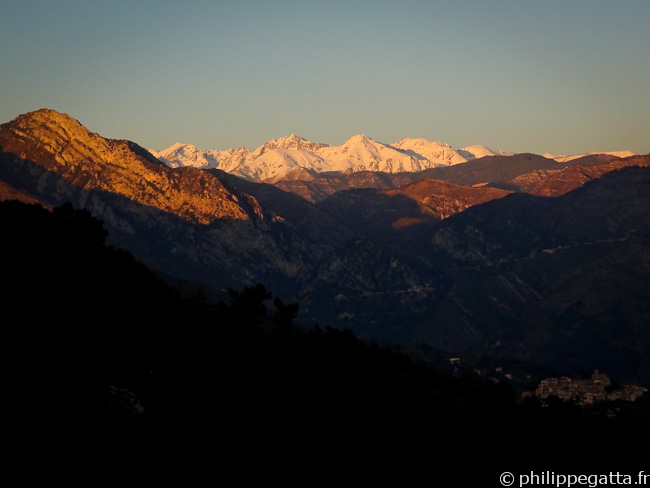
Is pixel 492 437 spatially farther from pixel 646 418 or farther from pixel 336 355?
pixel 646 418

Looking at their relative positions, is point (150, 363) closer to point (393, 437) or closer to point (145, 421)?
point (145, 421)

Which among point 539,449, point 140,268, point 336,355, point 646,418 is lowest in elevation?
point 646,418

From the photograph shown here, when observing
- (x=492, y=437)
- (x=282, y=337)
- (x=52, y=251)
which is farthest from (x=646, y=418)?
(x=52, y=251)

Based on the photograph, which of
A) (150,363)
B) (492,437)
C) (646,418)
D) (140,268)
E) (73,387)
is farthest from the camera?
(646,418)

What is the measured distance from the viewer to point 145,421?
58.8m

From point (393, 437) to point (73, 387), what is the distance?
31.6 m

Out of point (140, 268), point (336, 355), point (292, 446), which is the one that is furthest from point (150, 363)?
point (140, 268)

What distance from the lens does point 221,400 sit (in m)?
73.3

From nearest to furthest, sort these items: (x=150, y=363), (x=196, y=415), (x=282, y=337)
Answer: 1. (x=196, y=415)
2. (x=150, y=363)
3. (x=282, y=337)

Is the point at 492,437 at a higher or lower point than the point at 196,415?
lower

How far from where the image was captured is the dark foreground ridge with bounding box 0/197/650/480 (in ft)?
185

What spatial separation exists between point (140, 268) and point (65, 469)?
308 feet

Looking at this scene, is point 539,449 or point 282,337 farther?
point 282,337

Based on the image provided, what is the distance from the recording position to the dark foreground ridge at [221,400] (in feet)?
185
